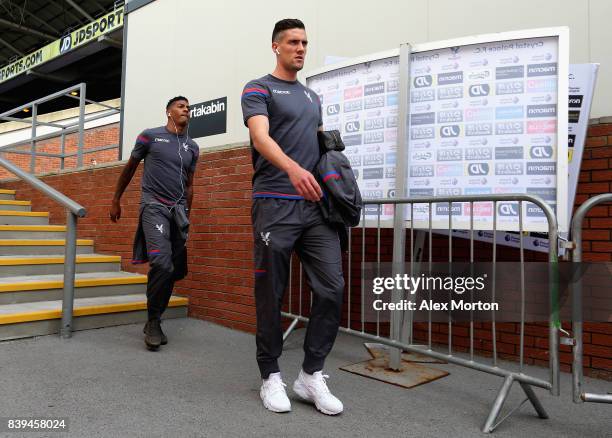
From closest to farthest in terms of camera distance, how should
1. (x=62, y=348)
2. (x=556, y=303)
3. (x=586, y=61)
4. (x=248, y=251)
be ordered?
(x=556, y=303) → (x=586, y=61) → (x=62, y=348) → (x=248, y=251)

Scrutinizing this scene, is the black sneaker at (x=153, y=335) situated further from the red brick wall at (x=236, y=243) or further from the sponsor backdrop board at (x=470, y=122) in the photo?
the sponsor backdrop board at (x=470, y=122)

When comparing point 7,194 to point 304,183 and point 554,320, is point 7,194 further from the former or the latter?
point 554,320

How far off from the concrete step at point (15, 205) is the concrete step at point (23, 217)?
18 cm

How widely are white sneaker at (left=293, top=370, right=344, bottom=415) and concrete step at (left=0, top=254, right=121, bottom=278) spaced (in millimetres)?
3568

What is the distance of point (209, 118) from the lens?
5375mm

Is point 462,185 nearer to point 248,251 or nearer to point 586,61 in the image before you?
point 586,61

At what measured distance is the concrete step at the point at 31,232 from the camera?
5.46 m

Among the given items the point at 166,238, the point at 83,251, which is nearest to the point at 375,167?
the point at 166,238

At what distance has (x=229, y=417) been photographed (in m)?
2.29

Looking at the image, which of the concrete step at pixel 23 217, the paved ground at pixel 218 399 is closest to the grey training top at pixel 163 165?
the paved ground at pixel 218 399

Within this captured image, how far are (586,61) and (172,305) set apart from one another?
4130mm

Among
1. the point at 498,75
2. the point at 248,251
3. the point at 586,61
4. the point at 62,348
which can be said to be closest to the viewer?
the point at 498,75

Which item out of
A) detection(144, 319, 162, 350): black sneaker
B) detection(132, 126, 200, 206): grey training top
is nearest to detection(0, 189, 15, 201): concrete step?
detection(132, 126, 200, 206): grey training top

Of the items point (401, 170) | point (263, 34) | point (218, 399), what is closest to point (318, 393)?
point (218, 399)
